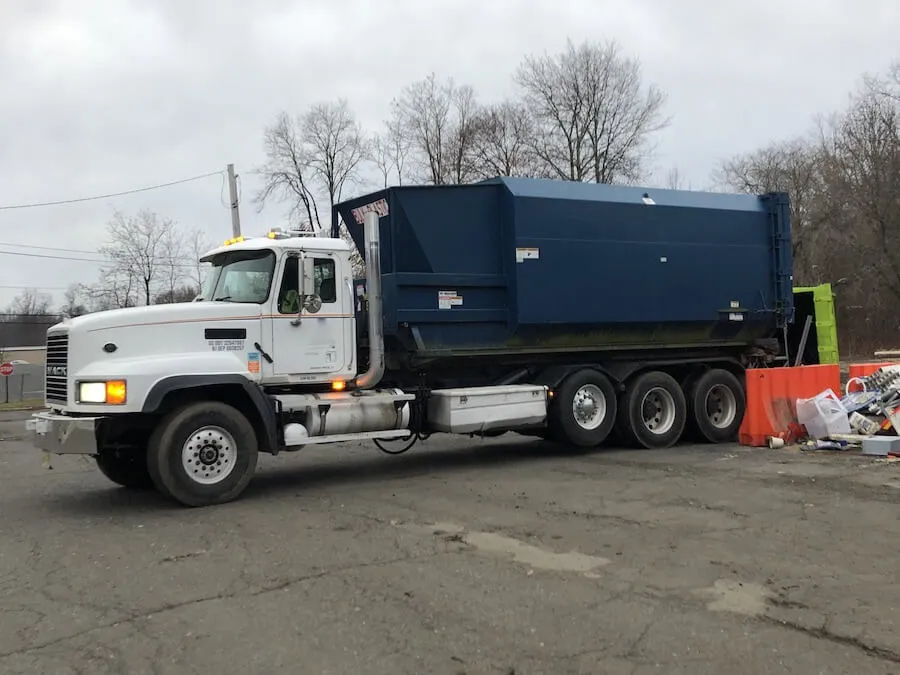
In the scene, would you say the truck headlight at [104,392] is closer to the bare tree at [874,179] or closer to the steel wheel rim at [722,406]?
the steel wheel rim at [722,406]

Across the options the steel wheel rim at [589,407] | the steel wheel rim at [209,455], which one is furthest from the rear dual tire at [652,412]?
the steel wheel rim at [209,455]

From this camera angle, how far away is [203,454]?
7793mm

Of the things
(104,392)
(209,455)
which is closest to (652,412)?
(209,455)

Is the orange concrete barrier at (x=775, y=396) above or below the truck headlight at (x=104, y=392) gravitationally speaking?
below

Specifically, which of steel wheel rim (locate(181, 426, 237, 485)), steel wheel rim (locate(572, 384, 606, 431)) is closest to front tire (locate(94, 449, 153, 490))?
steel wheel rim (locate(181, 426, 237, 485))

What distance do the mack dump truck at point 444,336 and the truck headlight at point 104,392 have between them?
0.06ft

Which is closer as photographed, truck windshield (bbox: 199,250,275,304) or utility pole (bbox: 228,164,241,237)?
truck windshield (bbox: 199,250,275,304)

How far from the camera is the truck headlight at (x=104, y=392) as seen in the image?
7.40 m

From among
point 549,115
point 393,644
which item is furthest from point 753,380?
point 549,115

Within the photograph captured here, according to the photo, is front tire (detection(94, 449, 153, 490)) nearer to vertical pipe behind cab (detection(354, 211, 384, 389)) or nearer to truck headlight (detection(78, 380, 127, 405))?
truck headlight (detection(78, 380, 127, 405))

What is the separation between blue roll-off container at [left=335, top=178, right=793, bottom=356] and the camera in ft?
31.9

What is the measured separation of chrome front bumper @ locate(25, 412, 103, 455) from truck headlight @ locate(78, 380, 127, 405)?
0.21 m

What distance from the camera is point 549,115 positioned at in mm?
42531

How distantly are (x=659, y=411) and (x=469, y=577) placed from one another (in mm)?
7334
